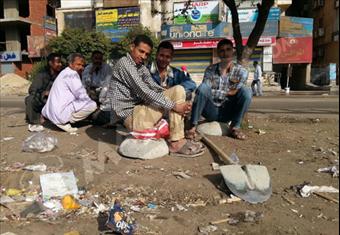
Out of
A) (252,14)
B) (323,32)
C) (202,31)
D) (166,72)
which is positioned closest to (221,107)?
(166,72)

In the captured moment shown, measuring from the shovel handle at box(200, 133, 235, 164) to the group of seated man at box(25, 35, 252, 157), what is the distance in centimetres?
14

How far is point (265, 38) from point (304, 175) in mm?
24898

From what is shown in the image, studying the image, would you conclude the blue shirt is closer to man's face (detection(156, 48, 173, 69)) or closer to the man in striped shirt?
man's face (detection(156, 48, 173, 69))

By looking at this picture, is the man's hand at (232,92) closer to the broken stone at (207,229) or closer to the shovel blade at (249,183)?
the shovel blade at (249,183)

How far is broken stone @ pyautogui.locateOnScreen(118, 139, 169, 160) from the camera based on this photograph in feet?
15.4

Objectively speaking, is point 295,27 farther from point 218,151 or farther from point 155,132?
point 155,132

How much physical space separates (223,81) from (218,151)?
3.62 ft

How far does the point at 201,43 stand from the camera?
2836 centimetres

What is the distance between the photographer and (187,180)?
4125 mm

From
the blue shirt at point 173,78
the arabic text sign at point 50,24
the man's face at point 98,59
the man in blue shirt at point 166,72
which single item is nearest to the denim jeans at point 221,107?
the man in blue shirt at point 166,72

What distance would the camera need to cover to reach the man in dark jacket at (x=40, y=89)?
6863mm

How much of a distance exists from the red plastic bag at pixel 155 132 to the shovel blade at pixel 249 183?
117 cm

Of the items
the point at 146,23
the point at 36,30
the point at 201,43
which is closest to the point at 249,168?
the point at 201,43

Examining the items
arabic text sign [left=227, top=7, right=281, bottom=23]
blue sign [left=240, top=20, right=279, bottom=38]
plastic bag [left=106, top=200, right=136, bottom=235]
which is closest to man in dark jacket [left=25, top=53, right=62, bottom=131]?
plastic bag [left=106, top=200, right=136, bottom=235]
